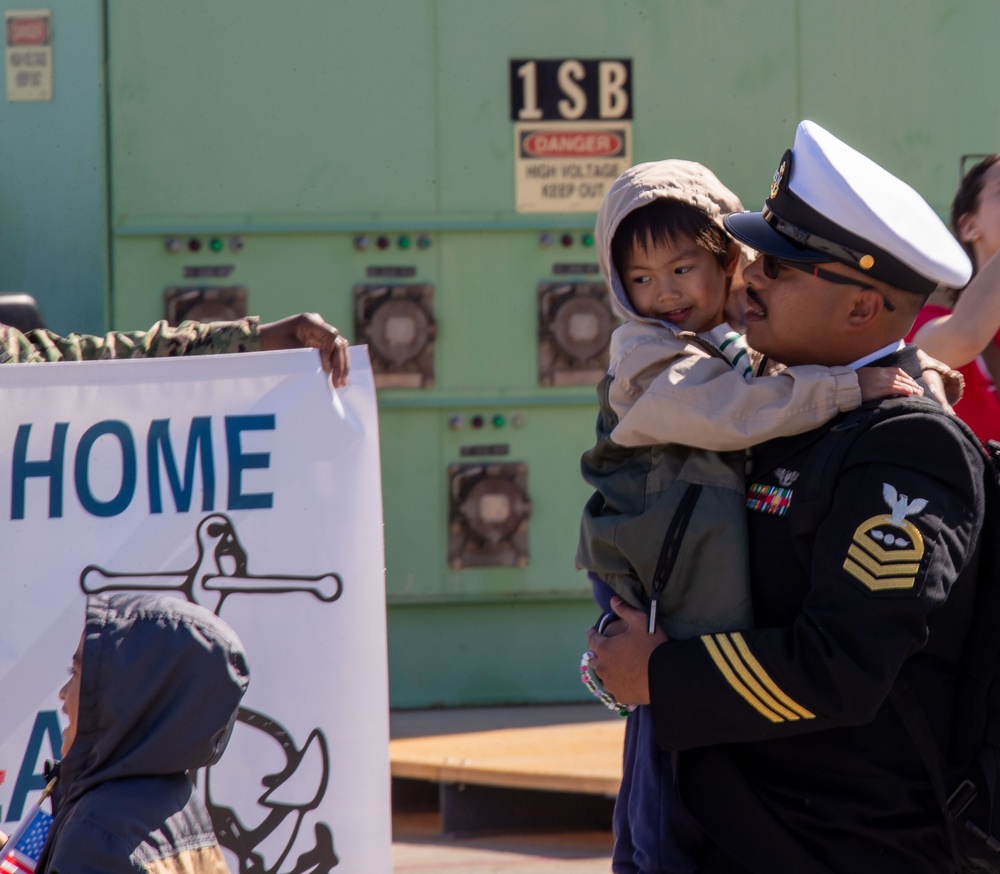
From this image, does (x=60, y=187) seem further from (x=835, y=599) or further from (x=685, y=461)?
(x=835, y=599)

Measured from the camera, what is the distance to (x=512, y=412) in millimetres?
5203

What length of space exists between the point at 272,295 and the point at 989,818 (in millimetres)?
3819

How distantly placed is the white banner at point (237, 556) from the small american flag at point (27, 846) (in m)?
1.02

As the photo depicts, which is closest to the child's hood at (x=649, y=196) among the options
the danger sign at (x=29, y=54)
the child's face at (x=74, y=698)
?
the child's face at (x=74, y=698)

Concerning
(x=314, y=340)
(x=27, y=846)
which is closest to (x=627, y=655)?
(x=27, y=846)

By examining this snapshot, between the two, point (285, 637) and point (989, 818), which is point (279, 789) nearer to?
point (285, 637)

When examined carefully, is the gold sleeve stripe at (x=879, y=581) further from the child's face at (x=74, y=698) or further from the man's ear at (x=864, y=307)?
the child's face at (x=74, y=698)

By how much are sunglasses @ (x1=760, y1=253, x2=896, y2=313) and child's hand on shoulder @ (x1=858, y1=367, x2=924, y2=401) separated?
0.27 feet

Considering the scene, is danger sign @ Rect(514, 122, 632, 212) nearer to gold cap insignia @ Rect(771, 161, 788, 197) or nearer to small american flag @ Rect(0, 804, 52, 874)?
gold cap insignia @ Rect(771, 161, 788, 197)

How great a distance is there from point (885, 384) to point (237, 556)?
5.04 ft

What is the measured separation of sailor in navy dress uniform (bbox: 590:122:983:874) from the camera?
64.0 inches

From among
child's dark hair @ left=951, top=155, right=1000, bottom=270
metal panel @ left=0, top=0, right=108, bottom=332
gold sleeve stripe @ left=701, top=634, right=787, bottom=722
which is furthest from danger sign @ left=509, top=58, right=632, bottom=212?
gold sleeve stripe @ left=701, top=634, right=787, bottom=722

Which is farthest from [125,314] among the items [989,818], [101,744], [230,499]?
[989,818]

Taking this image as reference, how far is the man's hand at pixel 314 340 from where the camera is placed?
2.96 m
